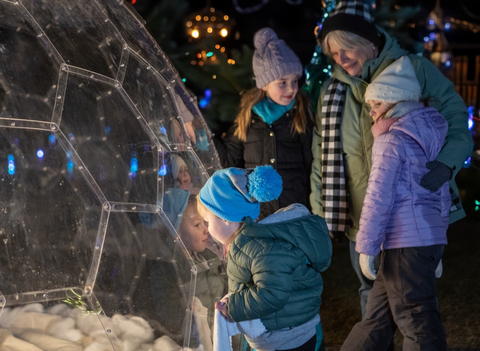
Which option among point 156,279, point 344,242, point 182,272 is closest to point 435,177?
point 182,272

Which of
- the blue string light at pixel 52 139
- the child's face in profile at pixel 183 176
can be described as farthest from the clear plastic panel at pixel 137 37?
the blue string light at pixel 52 139

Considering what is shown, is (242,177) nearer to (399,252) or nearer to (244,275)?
(244,275)

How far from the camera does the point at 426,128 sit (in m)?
3.05

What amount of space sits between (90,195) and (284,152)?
6.02 ft

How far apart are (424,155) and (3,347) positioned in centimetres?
226

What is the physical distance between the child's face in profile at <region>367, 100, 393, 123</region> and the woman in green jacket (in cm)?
20

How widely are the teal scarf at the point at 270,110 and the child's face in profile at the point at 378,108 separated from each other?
68 cm

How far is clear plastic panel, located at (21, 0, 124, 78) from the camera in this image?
2.27 m

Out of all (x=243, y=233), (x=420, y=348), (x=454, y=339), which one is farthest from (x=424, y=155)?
(x=454, y=339)

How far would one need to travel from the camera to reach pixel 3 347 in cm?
201

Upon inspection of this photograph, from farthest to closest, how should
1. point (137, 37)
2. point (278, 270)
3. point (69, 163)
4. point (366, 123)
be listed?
point (366, 123) → point (137, 37) → point (278, 270) → point (69, 163)

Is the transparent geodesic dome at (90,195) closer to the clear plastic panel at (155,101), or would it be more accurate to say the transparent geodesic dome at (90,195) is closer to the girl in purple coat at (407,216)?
the clear plastic panel at (155,101)

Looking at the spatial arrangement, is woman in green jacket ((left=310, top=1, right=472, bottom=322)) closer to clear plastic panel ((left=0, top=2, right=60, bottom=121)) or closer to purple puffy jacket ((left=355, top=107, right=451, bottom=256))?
purple puffy jacket ((left=355, top=107, right=451, bottom=256))

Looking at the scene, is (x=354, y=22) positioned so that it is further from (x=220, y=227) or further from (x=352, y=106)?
(x=220, y=227)
